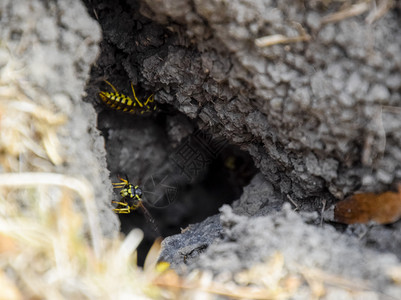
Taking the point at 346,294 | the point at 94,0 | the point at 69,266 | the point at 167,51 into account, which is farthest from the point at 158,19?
the point at 346,294

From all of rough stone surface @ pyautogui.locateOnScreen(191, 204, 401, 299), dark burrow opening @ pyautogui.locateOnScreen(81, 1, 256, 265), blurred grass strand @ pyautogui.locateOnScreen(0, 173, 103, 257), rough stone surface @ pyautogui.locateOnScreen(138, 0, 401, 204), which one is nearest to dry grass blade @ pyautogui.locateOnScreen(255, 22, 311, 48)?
rough stone surface @ pyautogui.locateOnScreen(138, 0, 401, 204)

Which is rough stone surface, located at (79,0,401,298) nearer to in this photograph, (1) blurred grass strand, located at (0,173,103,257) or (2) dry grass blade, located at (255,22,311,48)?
(2) dry grass blade, located at (255,22,311,48)

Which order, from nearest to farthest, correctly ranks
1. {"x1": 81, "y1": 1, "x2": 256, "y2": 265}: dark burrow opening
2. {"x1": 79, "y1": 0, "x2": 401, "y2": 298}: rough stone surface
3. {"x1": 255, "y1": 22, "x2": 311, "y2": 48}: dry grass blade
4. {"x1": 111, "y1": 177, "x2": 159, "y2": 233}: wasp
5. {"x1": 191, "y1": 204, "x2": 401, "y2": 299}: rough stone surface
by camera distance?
{"x1": 191, "y1": 204, "x2": 401, "y2": 299}: rough stone surface, {"x1": 79, "y1": 0, "x2": 401, "y2": 298}: rough stone surface, {"x1": 255, "y1": 22, "x2": 311, "y2": 48}: dry grass blade, {"x1": 81, "y1": 1, "x2": 256, "y2": 265}: dark burrow opening, {"x1": 111, "y1": 177, "x2": 159, "y2": 233}: wasp

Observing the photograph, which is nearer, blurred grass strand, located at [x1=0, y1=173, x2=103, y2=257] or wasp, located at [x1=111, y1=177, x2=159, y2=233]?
blurred grass strand, located at [x1=0, y1=173, x2=103, y2=257]

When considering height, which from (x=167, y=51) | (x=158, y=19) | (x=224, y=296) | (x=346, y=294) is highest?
(x=158, y=19)

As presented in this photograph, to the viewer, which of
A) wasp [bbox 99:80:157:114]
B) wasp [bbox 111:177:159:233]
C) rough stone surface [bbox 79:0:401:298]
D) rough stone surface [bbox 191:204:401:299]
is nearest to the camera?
rough stone surface [bbox 191:204:401:299]

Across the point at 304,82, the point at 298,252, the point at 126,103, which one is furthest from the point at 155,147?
the point at 298,252

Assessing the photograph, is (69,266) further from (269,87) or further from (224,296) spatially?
(269,87)
